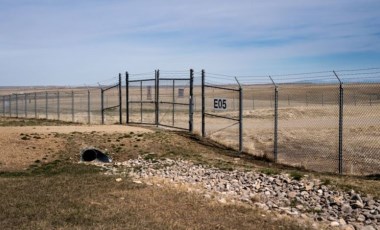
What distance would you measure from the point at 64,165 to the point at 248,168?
4.82m

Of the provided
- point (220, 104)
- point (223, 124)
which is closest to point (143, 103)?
point (223, 124)

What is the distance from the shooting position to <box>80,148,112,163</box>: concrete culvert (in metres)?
14.6

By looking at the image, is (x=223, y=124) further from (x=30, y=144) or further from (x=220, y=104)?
(x=30, y=144)

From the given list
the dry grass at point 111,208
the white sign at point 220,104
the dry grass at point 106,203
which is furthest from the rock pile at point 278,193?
the white sign at point 220,104

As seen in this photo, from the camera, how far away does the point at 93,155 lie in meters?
15.0

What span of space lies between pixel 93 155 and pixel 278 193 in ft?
22.0

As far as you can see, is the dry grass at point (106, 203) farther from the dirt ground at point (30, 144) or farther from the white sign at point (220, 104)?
the white sign at point (220, 104)

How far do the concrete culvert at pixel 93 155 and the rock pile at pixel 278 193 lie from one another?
1.37m

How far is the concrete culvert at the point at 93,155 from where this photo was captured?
1464 centimetres

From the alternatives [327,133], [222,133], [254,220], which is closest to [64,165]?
[254,220]

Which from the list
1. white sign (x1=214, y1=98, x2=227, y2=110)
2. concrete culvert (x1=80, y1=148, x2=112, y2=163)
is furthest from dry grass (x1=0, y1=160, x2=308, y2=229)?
white sign (x1=214, y1=98, x2=227, y2=110)

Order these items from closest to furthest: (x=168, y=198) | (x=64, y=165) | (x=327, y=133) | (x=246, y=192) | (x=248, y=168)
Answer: (x=168, y=198) < (x=246, y=192) < (x=248, y=168) < (x=64, y=165) < (x=327, y=133)

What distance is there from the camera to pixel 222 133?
2416 cm

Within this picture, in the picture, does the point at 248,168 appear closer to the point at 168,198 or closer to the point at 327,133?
the point at 168,198
